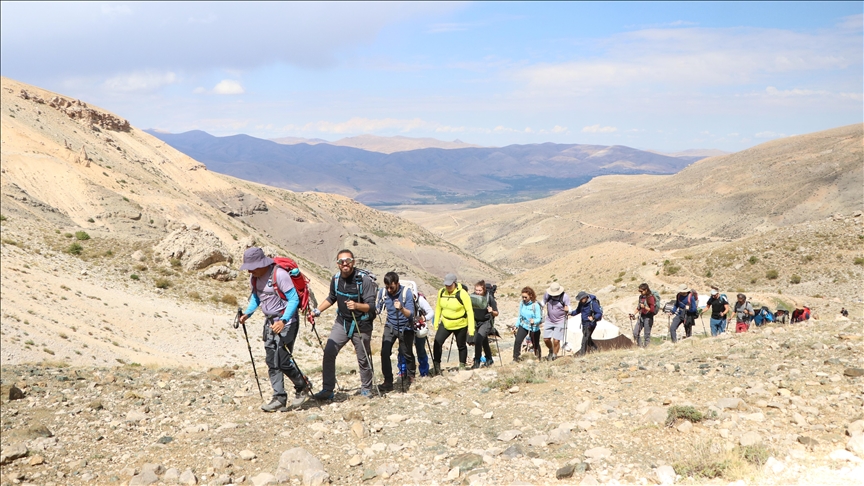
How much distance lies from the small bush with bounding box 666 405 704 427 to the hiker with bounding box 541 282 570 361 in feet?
13.4

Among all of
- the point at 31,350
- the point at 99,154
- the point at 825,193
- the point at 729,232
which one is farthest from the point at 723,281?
the point at 825,193

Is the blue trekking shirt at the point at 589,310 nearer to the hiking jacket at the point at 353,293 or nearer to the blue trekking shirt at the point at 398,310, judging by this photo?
the blue trekking shirt at the point at 398,310

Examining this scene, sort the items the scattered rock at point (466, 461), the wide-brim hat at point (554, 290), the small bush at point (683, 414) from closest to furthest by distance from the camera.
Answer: the scattered rock at point (466, 461) < the small bush at point (683, 414) < the wide-brim hat at point (554, 290)

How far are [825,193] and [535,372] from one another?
92.6 m

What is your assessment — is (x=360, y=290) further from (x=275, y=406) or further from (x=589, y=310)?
(x=589, y=310)

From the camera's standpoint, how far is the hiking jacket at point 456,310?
9219mm

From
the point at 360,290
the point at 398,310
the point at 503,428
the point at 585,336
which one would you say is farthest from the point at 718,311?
the point at 360,290

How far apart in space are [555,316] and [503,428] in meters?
→ 4.10

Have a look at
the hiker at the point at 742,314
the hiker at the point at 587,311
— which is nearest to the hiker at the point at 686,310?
the hiker at the point at 742,314

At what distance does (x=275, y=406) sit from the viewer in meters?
7.74

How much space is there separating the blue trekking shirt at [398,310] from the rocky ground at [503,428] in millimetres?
984

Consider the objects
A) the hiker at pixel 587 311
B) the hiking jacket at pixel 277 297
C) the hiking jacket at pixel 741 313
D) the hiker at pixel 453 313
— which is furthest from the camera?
the hiking jacket at pixel 741 313

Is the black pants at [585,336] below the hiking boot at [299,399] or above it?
below

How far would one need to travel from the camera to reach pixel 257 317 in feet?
66.3
